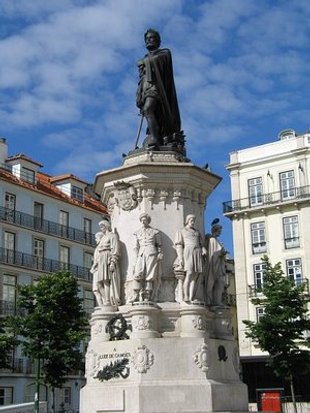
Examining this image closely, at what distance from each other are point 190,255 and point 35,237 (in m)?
37.8

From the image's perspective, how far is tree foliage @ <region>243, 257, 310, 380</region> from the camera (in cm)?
2980

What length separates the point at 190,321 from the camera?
10961 mm

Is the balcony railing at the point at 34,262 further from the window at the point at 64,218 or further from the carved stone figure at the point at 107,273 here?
the carved stone figure at the point at 107,273

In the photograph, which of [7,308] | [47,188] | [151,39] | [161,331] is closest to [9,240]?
[7,308]

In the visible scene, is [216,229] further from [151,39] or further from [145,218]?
[151,39]

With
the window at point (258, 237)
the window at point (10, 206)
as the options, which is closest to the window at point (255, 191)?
the window at point (258, 237)

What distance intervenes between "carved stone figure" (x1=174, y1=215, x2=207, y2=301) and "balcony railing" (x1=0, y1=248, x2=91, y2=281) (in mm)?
32953

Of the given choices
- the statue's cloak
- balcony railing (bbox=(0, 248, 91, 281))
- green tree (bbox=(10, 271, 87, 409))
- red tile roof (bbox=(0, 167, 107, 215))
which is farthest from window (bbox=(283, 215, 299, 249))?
the statue's cloak

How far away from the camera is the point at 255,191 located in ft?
153

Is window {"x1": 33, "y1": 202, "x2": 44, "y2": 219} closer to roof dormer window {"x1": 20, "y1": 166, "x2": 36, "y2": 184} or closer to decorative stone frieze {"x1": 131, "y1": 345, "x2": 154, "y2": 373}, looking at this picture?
roof dormer window {"x1": 20, "y1": 166, "x2": 36, "y2": 184}

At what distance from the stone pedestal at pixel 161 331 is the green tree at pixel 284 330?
61.4ft

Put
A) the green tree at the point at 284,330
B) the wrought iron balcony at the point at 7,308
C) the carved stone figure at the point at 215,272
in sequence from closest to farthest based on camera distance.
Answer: the carved stone figure at the point at 215,272 < the green tree at the point at 284,330 < the wrought iron balcony at the point at 7,308

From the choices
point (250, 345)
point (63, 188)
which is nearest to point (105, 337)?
point (250, 345)

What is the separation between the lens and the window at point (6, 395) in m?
41.7
